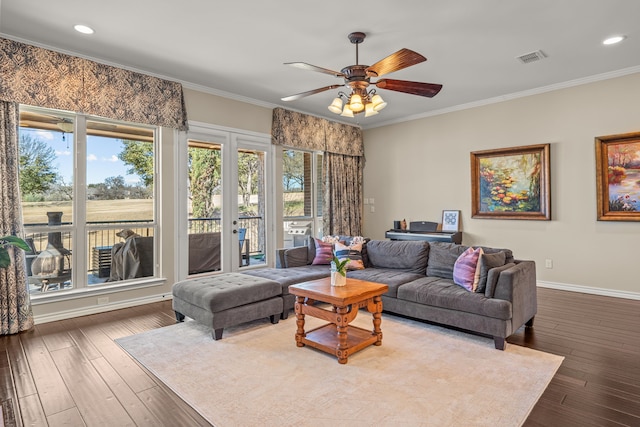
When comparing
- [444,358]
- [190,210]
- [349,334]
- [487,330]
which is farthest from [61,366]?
[487,330]

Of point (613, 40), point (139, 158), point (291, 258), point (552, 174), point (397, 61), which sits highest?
point (613, 40)

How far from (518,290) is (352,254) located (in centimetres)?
204

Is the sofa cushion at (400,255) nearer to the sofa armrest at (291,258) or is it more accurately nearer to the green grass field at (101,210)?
the sofa armrest at (291,258)

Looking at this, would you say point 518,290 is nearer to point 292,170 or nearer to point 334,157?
point 292,170

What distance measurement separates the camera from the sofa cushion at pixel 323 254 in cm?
491

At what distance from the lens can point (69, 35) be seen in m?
3.63

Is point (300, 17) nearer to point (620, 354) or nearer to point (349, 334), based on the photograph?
point (349, 334)

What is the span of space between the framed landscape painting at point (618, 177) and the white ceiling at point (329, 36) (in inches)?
35.8

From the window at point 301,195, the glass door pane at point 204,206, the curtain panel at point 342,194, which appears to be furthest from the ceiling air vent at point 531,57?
the glass door pane at point 204,206

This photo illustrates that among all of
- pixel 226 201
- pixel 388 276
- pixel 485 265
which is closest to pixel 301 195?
pixel 226 201

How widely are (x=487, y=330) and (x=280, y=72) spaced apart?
3.76 metres

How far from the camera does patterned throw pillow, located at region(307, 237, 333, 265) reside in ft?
16.1

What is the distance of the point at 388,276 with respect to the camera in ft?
13.7

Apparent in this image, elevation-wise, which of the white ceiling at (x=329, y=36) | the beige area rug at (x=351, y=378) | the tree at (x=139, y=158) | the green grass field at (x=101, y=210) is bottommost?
the beige area rug at (x=351, y=378)
